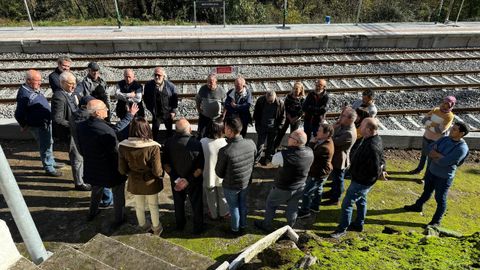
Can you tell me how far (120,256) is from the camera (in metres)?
3.91

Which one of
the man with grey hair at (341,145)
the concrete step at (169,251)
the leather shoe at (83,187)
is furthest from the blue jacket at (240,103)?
the concrete step at (169,251)

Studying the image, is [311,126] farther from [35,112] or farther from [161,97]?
[35,112]

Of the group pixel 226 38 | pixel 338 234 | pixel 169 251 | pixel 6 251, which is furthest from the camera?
pixel 226 38

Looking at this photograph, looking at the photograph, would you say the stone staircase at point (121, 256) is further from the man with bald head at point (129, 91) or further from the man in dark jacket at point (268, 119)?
the man in dark jacket at point (268, 119)

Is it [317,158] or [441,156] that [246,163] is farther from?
[441,156]

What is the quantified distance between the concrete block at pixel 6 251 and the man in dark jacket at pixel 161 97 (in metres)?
4.14

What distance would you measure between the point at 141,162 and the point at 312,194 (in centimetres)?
275

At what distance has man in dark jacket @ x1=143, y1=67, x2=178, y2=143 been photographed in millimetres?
7043

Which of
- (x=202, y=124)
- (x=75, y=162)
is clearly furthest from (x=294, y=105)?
(x=75, y=162)

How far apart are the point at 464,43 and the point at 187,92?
523 inches

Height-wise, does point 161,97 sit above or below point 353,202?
above

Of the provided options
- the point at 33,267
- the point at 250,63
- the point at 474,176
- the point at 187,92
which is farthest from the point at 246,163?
the point at 250,63

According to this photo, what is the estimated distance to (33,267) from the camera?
10.8ft

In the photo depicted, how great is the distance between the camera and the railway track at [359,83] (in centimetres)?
1082
